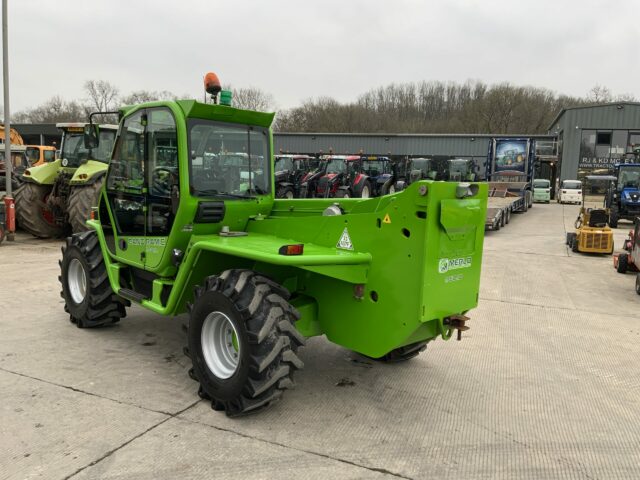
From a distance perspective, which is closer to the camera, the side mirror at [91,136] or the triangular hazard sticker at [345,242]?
the triangular hazard sticker at [345,242]

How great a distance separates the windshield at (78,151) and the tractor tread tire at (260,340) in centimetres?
904

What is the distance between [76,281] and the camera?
566 centimetres

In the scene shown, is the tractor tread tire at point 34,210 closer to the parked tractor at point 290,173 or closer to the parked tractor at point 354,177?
the parked tractor at point 290,173

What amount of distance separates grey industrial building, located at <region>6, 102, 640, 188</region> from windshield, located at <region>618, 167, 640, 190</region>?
13.3 m

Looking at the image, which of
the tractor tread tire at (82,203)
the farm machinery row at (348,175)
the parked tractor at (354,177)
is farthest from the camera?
the parked tractor at (354,177)

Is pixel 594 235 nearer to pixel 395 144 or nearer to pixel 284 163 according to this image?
pixel 284 163

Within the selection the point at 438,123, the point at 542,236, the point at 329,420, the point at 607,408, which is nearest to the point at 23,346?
the point at 329,420

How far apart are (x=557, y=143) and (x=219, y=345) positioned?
135 feet

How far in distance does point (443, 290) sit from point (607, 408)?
170 cm

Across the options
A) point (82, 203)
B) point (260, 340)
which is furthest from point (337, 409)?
point (82, 203)

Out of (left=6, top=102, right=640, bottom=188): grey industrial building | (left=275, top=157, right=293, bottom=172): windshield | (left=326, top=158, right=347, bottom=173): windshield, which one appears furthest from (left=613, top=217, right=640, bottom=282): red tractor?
(left=6, top=102, right=640, bottom=188): grey industrial building

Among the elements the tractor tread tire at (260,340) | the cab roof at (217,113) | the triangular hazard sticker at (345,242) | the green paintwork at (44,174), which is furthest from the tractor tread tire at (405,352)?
the green paintwork at (44,174)

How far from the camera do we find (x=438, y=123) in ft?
226

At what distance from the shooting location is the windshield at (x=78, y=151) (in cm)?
1144
